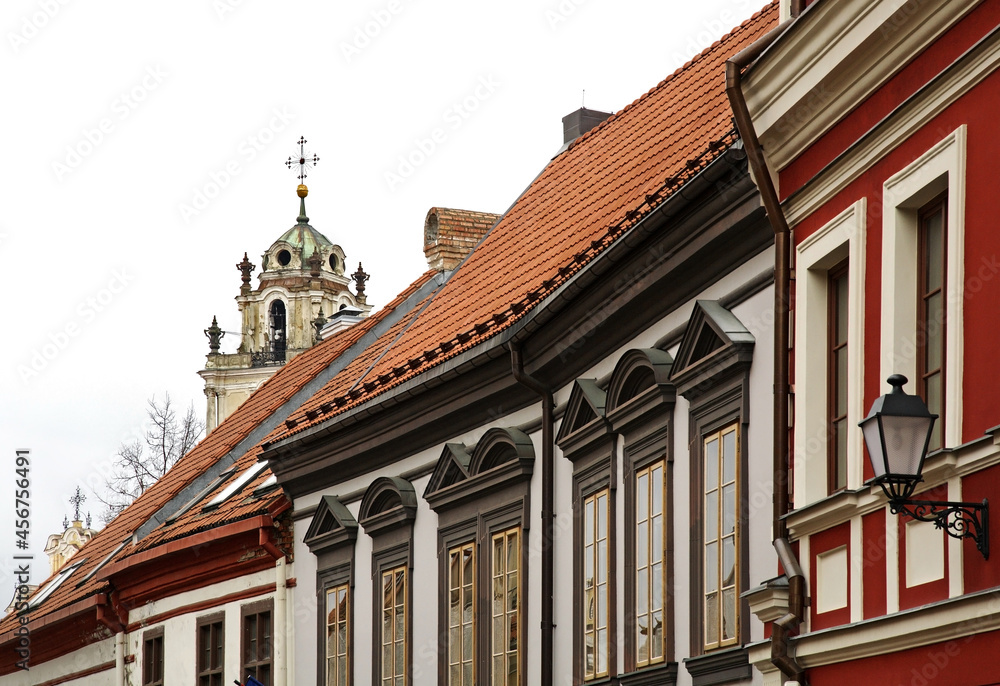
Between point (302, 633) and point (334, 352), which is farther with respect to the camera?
point (334, 352)

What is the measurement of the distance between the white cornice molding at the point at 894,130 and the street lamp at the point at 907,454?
1550 millimetres

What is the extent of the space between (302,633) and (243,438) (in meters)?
6.30

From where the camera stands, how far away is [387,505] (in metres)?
18.9

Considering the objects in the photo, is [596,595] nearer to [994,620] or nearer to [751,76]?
[751,76]

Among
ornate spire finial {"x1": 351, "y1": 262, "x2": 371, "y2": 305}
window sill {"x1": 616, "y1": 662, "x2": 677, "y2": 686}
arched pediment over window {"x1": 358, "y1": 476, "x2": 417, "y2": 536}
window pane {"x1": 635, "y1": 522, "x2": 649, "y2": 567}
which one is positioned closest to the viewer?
window sill {"x1": 616, "y1": 662, "x2": 677, "y2": 686}

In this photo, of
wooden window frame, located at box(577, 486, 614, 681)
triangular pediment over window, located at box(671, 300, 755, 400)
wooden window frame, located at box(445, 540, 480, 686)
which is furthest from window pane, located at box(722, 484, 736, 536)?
wooden window frame, located at box(445, 540, 480, 686)

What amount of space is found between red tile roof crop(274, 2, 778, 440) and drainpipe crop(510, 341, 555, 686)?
621mm

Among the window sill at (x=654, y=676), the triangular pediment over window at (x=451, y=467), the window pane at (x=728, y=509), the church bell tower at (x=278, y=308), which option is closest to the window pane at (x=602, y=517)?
the window sill at (x=654, y=676)

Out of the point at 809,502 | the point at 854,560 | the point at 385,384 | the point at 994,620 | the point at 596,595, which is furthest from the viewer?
the point at 385,384

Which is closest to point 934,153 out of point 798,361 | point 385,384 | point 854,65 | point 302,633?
point 854,65

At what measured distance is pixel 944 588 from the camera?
877cm

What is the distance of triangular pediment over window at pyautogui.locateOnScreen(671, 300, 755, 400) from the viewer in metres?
12.1

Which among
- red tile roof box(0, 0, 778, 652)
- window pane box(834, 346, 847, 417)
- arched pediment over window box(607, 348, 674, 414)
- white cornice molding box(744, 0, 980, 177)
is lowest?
window pane box(834, 346, 847, 417)

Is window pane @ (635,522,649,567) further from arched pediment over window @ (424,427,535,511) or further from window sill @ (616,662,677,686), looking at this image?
arched pediment over window @ (424,427,535,511)
